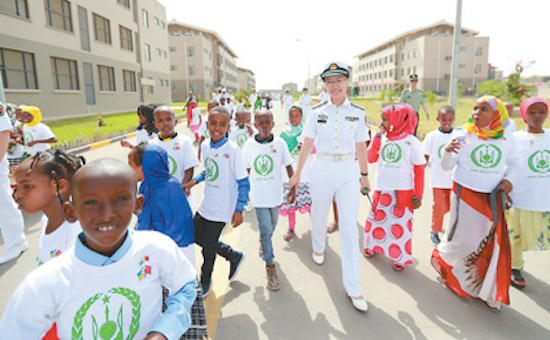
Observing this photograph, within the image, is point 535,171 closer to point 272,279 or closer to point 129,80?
point 272,279

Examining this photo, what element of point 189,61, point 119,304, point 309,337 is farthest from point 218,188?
point 189,61

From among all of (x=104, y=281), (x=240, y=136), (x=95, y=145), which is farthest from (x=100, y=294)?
(x=95, y=145)

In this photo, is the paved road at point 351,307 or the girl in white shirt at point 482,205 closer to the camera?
the paved road at point 351,307

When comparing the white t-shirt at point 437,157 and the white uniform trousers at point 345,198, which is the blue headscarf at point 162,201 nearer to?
the white uniform trousers at point 345,198

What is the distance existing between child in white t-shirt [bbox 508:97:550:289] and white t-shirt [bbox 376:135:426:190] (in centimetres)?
100

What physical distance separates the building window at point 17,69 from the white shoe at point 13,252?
1689cm

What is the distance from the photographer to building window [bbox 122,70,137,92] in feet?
98.8

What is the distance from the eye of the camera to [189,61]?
196 ft

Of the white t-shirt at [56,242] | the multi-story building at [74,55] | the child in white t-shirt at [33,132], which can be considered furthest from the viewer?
the multi-story building at [74,55]

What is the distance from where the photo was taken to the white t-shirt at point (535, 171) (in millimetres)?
3574

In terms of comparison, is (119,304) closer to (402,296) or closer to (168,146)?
(168,146)

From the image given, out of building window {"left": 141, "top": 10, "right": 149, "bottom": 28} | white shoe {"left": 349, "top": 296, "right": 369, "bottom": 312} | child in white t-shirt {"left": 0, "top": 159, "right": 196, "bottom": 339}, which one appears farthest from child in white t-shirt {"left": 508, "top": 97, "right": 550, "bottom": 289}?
building window {"left": 141, "top": 10, "right": 149, "bottom": 28}

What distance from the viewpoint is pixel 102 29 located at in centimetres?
2645

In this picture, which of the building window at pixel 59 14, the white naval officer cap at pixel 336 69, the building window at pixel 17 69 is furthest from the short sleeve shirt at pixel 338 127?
the building window at pixel 59 14
